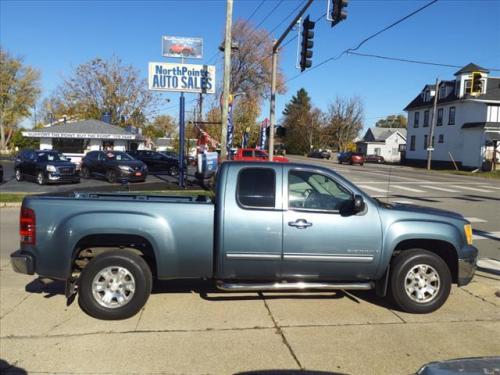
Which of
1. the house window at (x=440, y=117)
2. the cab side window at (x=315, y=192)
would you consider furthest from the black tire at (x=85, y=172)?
the house window at (x=440, y=117)

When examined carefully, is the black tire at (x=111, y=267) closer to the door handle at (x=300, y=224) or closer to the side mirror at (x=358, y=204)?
the door handle at (x=300, y=224)

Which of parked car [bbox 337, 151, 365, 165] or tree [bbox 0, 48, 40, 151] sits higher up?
tree [bbox 0, 48, 40, 151]

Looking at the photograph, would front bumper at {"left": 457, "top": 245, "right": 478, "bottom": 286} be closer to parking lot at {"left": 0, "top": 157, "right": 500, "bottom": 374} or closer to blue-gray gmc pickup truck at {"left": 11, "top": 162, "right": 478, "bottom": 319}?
blue-gray gmc pickup truck at {"left": 11, "top": 162, "right": 478, "bottom": 319}

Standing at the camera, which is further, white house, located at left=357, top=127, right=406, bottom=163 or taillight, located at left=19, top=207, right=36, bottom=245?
white house, located at left=357, top=127, right=406, bottom=163

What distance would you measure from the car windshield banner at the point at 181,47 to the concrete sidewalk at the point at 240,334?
16310 mm

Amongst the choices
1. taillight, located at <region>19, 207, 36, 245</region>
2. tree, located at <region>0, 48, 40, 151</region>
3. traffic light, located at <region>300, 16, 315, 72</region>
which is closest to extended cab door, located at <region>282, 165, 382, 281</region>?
taillight, located at <region>19, 207, 36, 245</region>

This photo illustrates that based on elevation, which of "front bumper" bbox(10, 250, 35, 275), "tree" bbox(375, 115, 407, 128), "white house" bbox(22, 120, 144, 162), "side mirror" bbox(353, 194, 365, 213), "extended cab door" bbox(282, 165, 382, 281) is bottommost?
"front bumper" bbox(10, 250, 35, 275)

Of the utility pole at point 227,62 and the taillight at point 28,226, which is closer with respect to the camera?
the taillight at point 28,226

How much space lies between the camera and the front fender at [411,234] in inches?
200

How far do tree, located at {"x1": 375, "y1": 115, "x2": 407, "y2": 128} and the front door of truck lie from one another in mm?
126390

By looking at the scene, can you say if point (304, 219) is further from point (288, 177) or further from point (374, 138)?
point (374, 138)

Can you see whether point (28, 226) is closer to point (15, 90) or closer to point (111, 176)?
point (111, 176)

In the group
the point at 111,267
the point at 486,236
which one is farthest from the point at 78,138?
the point at 111,267

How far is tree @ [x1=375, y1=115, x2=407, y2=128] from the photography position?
5079 inches
